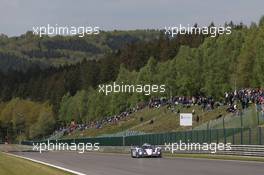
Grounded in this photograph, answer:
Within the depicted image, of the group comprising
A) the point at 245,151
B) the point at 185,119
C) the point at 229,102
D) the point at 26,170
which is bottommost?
the point at 26,170

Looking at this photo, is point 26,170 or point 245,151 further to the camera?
point 245,151

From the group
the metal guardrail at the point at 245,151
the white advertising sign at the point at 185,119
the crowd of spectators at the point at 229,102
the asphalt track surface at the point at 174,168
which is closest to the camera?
the asphalt track surface at the point at 174,168

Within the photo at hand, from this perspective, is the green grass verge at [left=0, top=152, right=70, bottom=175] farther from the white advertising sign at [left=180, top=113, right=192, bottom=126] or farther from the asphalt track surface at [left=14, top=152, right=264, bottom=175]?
the white advertising sign at [left=180, top=113, right=192, bottom=126]

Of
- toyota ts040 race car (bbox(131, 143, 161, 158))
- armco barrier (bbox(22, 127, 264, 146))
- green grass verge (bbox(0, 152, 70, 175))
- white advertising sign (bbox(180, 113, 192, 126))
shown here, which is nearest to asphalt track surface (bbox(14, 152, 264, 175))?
green grass verge (bbox(0, 152, 70, 175))

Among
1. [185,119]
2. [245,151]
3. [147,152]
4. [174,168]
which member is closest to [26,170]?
[174,168]

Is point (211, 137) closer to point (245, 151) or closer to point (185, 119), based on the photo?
point (245, 151)

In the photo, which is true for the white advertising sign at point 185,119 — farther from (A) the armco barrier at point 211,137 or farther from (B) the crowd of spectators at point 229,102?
(B) the crowd of spectators at point 229,102

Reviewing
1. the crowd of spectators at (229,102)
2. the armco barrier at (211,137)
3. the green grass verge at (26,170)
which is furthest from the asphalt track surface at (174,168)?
the crowd of spectators at (229,102)

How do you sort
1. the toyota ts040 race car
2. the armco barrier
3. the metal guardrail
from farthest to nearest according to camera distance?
the toyota ts040 race car, the armco barrier, the metal guardrail

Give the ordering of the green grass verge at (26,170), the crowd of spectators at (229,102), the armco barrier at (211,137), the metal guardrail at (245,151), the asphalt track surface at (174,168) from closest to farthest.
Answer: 1. the asphalt track surface at (174,168)
2. the green grass verge at (26,170)
3. the metal guardrail at (245,151)
4. the armco barrier at (211,137)
5. the crowd of spectators at (229,102)

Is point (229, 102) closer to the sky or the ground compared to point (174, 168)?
closer to the sky

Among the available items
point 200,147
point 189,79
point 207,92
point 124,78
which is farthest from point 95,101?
point 200,147

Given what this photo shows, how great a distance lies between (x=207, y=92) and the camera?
95.2 metres

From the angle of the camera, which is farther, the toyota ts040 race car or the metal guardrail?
the toyota ts040 race car
